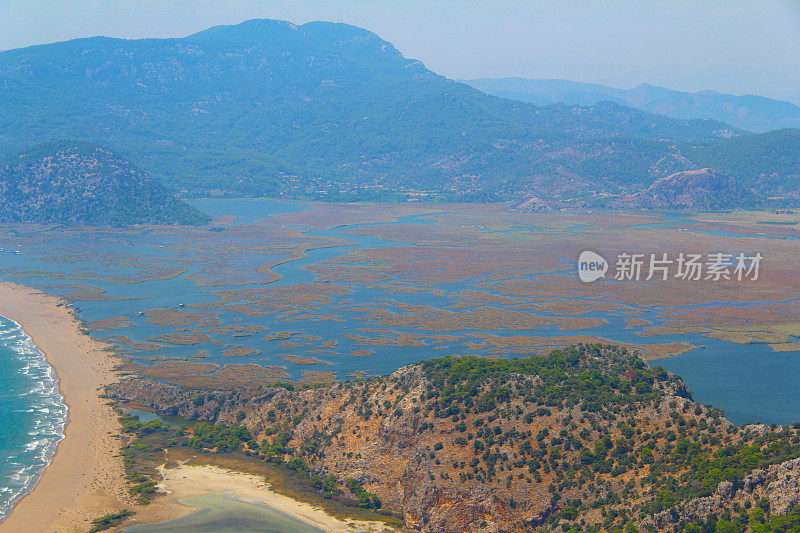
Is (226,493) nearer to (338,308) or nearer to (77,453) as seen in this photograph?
(77,453)

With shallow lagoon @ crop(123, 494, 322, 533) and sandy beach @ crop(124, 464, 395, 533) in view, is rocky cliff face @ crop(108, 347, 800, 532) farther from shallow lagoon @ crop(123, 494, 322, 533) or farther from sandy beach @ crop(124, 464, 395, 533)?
shallow lagoon @ crop(123, 494, 322, 533)

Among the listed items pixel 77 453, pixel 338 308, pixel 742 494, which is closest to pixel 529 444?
pixel 742 494

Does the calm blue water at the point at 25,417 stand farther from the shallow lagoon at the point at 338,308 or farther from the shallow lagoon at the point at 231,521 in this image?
the shallow lagoon at the point at 231,521

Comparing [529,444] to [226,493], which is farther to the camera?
[226,493]

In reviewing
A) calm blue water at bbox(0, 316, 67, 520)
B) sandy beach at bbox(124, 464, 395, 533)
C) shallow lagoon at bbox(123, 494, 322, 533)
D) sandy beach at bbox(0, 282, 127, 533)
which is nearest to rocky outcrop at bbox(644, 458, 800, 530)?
sandy beach at bbox(124, 464, 395, 533)

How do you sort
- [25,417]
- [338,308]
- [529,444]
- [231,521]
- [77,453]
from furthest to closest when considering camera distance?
[338,308], [25,417], [77,453], [529,444], [231,521]

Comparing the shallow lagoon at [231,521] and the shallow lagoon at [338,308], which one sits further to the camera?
the shallow lagoon at [338,308]

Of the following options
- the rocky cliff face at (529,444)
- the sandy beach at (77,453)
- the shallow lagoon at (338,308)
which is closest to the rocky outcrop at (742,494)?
the rocky cliff face at (529,444)
